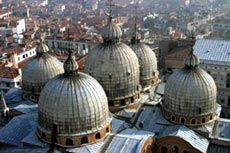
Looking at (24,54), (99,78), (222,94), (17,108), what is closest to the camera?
(99,78)

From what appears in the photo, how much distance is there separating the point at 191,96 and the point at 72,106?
10539 mm

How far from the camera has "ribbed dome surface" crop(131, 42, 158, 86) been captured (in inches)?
1523

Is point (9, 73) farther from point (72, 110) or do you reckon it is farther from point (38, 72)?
point (72, 110)

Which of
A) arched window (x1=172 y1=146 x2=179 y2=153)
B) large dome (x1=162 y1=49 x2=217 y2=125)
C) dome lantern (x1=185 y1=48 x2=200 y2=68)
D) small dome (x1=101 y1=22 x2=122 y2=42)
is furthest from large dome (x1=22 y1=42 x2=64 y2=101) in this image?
arched window (x1=172 y1=146 x2=179 y2=153)

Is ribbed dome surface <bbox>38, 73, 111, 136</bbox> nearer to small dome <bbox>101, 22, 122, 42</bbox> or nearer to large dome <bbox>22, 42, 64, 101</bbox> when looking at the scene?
small dome <bbox>101, 22, 122, 42</bbox>

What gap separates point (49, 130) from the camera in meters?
27.1

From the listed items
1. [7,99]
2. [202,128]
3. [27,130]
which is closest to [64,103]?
[27,130]

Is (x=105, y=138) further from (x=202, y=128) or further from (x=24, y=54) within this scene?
(x=24, y=54)

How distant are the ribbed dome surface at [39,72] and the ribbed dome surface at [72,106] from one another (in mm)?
9163

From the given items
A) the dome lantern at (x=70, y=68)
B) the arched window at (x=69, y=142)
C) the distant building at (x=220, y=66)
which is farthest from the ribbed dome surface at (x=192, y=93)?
the distant building at (x=220, y=66)

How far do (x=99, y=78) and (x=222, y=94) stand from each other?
18749 mm

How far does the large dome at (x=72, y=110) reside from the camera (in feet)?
86.5

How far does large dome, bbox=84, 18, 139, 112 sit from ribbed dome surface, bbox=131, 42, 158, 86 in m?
4.85

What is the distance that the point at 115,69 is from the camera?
3231 cm
